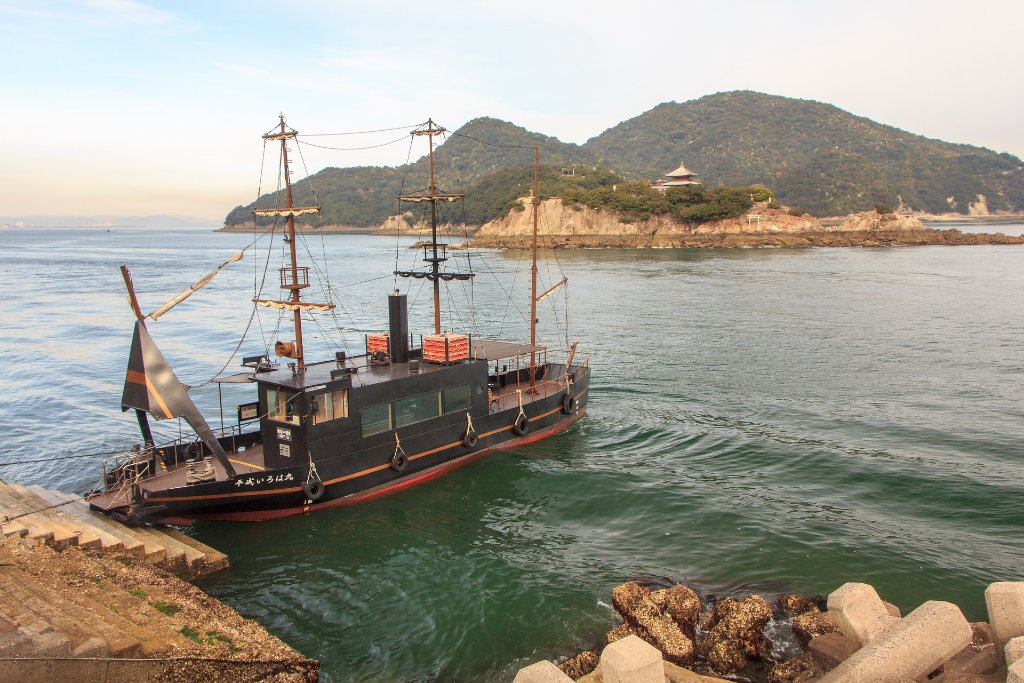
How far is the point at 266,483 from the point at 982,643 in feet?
55.4

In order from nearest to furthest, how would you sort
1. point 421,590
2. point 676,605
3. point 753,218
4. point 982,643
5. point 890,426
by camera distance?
point 982,643, point 676,605, point 421,590, point 890,426, point 753,218

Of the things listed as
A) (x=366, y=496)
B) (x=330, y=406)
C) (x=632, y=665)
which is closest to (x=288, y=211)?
(x=330, y=406)

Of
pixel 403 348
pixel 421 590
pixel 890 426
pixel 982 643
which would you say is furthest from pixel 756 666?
pixel 890 426

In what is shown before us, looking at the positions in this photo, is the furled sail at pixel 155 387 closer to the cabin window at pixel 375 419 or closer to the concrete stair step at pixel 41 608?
the cabin window at pixel 375 419

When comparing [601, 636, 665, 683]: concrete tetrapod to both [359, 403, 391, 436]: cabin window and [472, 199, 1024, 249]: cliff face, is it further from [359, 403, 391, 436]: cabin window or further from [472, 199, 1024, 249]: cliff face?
[472, 199, 1024, 249]: cliff face

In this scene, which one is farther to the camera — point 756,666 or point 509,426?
point 509,426

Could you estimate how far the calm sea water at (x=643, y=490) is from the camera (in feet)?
50.3

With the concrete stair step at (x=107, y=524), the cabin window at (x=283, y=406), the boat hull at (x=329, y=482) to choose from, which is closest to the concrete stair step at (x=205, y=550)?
the boat hull at (x=329, y=482)

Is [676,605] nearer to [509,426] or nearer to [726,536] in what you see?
[726,536]

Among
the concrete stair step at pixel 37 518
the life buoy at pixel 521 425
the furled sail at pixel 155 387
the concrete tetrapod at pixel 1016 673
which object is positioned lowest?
the life buoy at pixel 521 425

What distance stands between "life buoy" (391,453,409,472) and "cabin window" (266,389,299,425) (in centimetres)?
345

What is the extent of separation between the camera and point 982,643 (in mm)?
11836

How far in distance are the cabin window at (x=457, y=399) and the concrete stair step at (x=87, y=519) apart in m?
10.3

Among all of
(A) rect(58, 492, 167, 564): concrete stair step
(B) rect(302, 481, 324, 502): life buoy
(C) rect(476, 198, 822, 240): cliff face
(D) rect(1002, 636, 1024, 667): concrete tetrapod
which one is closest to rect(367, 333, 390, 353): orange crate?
(B) rect(302, 481, 324, 502): life buoy
